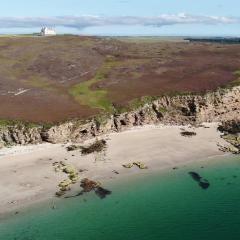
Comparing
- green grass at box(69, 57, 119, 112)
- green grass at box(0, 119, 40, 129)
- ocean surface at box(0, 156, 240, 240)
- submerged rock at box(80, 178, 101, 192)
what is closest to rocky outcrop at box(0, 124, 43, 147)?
green grass at box(0, 119, 40, 129)

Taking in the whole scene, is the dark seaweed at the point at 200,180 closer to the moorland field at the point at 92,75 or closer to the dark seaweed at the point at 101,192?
the dark seaweed at the point at 101,192

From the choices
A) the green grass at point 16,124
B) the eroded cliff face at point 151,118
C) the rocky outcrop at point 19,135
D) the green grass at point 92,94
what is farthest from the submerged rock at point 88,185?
the green grass at point 92,94

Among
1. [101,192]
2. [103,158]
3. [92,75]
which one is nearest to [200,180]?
[101,192]

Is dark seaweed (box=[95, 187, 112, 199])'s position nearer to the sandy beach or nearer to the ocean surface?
the ocean surface

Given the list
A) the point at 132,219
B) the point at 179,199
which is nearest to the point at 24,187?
the point at 132,219

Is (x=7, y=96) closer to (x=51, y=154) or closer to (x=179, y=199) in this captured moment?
(x=51, y=154)

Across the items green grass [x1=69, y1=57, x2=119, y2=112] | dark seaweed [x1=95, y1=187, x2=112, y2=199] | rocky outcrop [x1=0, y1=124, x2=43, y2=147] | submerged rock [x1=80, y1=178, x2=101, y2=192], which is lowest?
dark seaweed [x1=95, y1=187, x2=112, y2=199]
